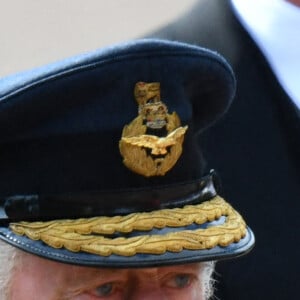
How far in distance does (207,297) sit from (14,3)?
1.90 meters

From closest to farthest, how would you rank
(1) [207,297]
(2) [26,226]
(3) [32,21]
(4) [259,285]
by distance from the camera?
(2) [26,226]
(1) [207,297]
(4) [259,285]
(3) [32,21]

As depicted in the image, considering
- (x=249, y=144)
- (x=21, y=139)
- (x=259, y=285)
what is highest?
(x=21, y=139)

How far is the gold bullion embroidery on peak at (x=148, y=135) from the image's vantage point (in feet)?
5.70

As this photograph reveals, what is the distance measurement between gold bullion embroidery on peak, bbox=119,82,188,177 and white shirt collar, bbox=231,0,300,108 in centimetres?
47

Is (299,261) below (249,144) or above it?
→ below

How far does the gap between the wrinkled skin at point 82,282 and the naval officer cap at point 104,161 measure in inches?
2.1

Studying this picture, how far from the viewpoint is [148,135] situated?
1739 mm

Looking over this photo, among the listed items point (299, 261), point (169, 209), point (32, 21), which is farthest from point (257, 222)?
point (32, 21)

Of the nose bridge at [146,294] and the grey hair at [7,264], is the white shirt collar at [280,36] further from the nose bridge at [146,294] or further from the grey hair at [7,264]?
the grey hair at [7,264]

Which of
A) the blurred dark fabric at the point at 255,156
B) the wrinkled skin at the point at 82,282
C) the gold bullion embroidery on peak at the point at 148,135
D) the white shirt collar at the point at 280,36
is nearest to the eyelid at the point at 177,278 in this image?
the wrinkled skin at the point at 82,282

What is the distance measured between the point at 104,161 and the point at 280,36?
1.83 ft

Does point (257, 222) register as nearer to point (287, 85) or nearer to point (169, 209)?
point (287, 85)

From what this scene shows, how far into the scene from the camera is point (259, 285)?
83.7 inches

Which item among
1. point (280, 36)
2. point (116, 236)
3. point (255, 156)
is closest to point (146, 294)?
point (116, 236)
